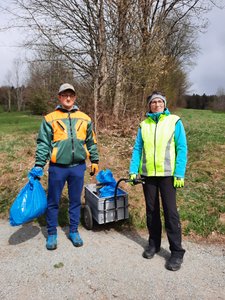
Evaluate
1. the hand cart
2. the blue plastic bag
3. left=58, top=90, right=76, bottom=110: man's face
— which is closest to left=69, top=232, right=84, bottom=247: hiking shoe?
the hand cart

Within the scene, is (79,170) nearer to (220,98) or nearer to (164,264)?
(164,264)

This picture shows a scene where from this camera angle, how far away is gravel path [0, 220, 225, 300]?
292cm

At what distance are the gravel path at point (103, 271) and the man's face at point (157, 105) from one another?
1.91 metres

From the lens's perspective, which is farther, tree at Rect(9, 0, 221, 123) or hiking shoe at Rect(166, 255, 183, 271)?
tree at Rect(9, 0, 221, 123)

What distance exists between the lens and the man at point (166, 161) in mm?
3373

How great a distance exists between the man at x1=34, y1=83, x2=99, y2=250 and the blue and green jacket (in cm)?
90

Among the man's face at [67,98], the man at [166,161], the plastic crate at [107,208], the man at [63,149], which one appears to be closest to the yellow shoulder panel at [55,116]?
the man at [63,149]

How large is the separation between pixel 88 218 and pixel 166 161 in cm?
174

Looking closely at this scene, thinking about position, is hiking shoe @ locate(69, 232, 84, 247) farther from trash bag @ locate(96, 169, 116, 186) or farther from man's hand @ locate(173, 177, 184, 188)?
man's hand @ locate(173, 177, 184, 188)

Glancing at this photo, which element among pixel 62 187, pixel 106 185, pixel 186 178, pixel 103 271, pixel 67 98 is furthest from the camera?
pixel 186 178

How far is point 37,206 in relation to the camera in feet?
12.1

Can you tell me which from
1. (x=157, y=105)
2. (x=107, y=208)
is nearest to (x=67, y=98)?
(x=157, y=105)

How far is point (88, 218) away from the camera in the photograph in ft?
14.5

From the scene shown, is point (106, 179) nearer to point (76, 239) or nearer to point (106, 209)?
point (106, 209)
